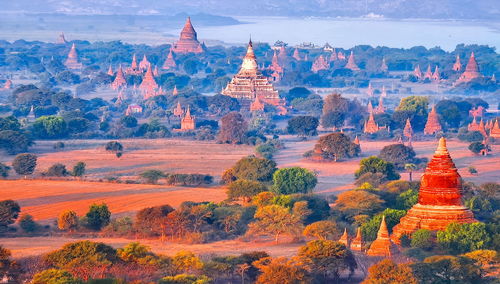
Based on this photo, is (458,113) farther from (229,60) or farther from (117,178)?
(229,60)

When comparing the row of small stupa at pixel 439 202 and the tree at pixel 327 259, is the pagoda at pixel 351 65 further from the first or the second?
the tree at pixel 327 259

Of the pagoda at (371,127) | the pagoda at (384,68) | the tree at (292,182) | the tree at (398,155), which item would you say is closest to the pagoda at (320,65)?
the pagoda at (384,68)

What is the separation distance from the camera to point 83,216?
52.1 m

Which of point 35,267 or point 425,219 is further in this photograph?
point 425,219

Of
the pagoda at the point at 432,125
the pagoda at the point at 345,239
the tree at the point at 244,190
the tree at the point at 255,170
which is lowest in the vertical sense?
the pagoda at the point at 432,125

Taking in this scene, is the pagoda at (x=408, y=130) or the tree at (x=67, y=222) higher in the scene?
the tree at (x=67, y=222)

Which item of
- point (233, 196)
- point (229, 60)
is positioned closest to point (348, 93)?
point (229, 60)

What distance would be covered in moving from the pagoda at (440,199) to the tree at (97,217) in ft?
32.9

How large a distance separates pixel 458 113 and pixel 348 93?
33.2 m

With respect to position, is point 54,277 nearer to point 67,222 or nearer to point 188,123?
point 67,222

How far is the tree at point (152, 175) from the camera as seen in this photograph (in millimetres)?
64875

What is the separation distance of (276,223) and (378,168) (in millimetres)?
15360

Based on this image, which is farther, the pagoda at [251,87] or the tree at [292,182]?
the pagoda at [251,87]

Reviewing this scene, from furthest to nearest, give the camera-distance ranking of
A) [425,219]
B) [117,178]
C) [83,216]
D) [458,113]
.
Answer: [458,113], [117,178], [83,216], [425,219]
